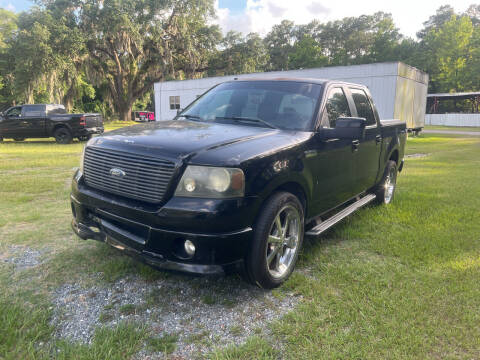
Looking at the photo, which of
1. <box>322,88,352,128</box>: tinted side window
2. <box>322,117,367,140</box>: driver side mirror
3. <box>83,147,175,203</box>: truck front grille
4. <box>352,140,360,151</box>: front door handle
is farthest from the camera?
<box>352,140,360,151</box>: front door handle

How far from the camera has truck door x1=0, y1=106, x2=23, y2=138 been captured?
16.0m

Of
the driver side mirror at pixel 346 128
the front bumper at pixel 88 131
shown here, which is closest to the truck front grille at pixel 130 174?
the driver side mirror at pixel 346 128

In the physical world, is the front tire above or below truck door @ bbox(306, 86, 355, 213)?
below

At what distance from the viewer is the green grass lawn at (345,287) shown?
2.32 metres

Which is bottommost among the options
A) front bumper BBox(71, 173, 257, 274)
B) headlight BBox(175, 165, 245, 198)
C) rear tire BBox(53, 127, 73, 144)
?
rear tire BBox(53, 127, 73, 144)

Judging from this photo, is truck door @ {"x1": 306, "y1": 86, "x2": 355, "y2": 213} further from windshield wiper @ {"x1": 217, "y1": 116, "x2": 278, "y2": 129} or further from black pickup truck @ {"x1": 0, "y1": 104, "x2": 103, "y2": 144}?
black pickup truck @ {"x1": 0, "y1": 104, "x2": 103, "y2": 144}

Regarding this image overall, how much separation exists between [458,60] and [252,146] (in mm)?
52308

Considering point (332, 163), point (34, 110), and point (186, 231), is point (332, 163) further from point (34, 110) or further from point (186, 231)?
point (34, 110)

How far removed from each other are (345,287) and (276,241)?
752 millimetres

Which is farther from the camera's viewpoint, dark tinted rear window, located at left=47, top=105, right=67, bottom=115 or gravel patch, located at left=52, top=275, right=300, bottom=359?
dark tinted rear window, located at left=47, top=105, right=67, bottom=115

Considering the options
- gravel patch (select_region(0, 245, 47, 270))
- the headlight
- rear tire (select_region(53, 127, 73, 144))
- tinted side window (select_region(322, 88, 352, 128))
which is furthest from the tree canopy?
the headlight

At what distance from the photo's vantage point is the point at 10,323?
2.49 metres

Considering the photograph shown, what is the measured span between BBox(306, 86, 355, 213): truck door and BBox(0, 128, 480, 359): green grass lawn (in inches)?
23.4

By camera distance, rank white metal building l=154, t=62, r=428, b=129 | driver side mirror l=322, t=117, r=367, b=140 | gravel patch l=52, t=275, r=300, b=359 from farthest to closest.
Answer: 1. white metal building l=154, t=62, r=428, b=129
2. driver side mirror l=322, t=117, r=367, b=140
3. gravel patch l=52, t=275, r=300, b=359
